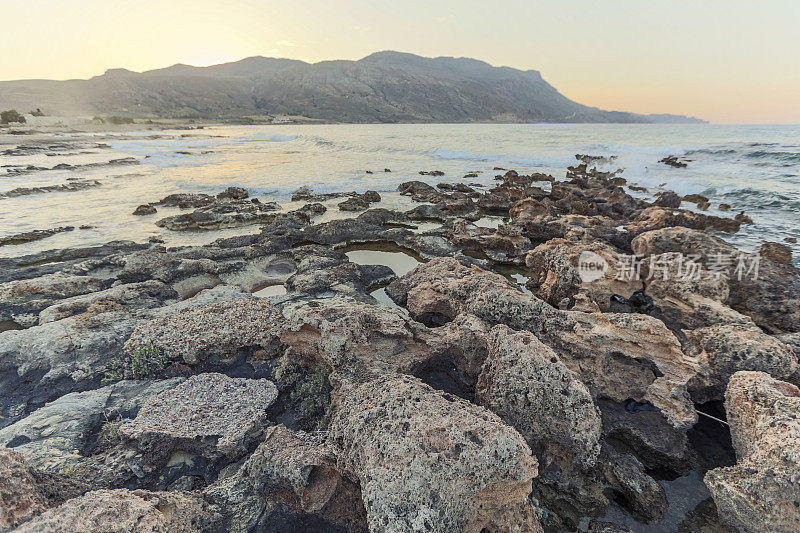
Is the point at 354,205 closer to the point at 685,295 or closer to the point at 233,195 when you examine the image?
the point at 233,195

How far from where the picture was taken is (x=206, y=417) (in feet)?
15.8

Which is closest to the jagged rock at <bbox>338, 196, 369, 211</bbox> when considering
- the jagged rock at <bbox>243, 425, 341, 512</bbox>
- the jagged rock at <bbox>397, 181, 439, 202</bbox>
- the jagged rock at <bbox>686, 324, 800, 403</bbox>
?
the jagged rock at <bbox>397, 181, 439, 202</bbox>

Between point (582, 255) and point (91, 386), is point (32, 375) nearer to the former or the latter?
point (91, 386)

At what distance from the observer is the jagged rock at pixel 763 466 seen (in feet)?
11.4

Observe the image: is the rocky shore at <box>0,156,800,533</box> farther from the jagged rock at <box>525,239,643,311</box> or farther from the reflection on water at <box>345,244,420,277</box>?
the reflection on water at <box>345,244,420,277</box>

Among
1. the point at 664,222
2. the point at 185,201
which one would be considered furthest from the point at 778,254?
the point at 185,201

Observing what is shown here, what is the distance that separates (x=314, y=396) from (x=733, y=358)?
22.3 feet

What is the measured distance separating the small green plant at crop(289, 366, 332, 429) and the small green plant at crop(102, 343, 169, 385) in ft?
8.47

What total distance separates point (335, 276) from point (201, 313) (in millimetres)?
3569

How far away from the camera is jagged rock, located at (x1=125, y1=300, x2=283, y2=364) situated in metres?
6.10

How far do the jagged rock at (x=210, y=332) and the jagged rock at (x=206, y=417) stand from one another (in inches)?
28.0

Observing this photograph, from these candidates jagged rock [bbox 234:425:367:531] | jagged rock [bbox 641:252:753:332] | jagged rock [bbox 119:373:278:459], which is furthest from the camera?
jagged rock [bbox 641:252:753:332]

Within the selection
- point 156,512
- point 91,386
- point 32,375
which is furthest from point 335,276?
point 156,512

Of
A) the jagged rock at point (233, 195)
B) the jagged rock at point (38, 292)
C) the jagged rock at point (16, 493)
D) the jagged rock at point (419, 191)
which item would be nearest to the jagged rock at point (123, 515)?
the jagged rock at point (16, 493)
